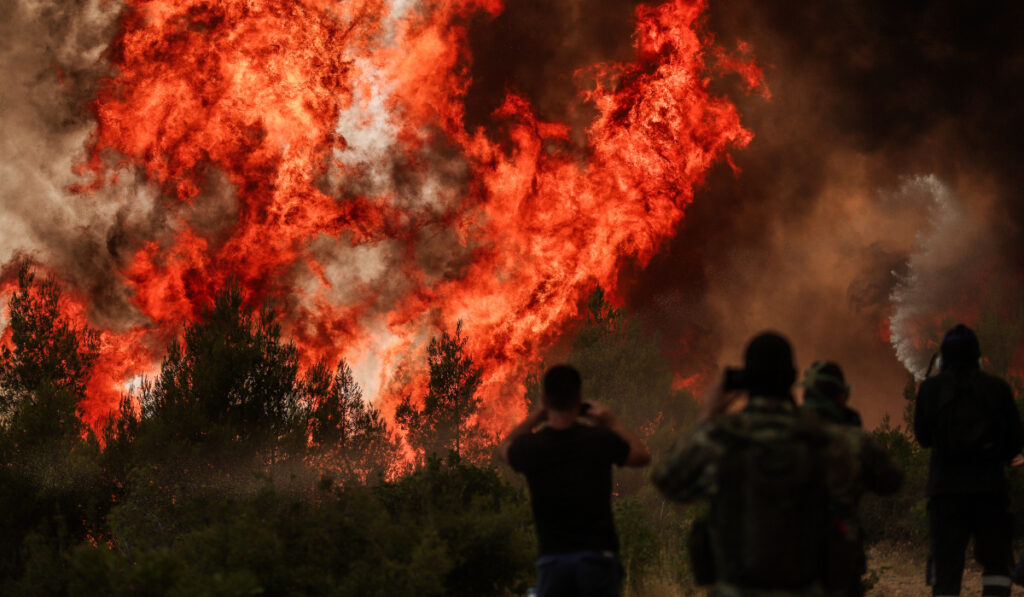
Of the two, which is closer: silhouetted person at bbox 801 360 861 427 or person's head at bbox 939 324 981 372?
silhouetted person at bbox 801 360 861 427

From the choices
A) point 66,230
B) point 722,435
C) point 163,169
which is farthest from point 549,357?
point 722,435

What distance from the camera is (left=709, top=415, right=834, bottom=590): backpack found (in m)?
3.18

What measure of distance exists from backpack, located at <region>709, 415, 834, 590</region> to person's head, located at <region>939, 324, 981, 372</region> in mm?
3393

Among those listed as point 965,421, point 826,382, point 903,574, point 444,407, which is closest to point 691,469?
point 826,382

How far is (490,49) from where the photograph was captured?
3494 centimetres

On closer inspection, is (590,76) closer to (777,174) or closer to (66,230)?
(777,174)

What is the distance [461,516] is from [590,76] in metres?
29.0

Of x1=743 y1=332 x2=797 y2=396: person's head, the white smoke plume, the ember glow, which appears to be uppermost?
the ember glow

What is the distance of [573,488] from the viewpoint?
14.1 ft

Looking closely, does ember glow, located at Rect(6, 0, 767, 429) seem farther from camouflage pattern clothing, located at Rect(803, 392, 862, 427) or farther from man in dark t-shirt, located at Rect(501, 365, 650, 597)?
man in dark t-shirt, located at Rect(501, 365, 650, 597)

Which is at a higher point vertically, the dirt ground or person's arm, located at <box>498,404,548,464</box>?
person's arm, located at <box>498,404,548,464</box>

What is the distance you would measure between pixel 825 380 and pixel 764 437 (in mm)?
2231

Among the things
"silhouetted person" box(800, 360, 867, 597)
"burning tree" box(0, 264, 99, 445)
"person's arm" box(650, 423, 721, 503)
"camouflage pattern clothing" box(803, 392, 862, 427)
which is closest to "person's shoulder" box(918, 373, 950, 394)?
"silhouetted person" box(800, 360, 867, 597)

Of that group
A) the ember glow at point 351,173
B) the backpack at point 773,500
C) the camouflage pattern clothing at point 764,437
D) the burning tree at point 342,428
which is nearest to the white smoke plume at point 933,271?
the ember glow at point 351,173
